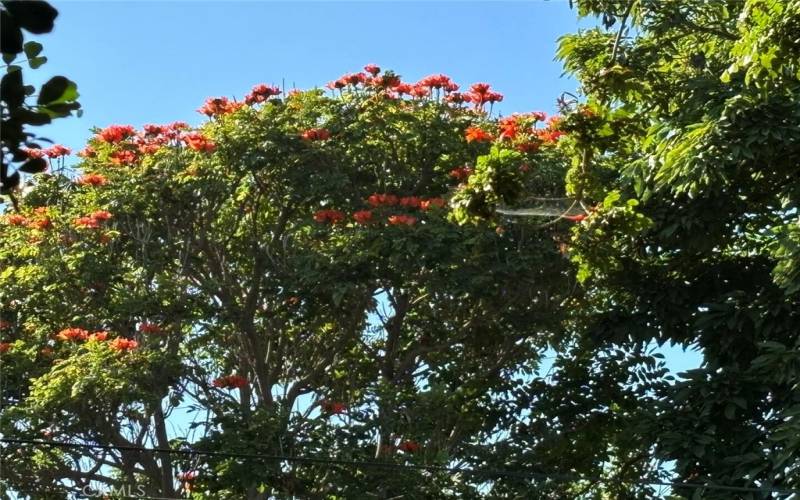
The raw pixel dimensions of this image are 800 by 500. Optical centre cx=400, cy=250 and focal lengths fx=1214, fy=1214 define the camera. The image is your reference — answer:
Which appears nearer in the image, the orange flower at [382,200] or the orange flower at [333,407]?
the orange flower at [382,200]

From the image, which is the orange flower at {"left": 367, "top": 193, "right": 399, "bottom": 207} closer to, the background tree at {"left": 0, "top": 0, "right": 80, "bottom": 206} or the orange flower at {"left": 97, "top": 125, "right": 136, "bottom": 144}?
the orange flower at {"left": 97, "top": 125, "right": 136, "bottom": 144}

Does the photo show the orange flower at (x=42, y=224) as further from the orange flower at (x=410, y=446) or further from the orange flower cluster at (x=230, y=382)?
the orange flower at (x=410, y=446)

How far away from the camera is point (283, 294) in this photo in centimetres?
973

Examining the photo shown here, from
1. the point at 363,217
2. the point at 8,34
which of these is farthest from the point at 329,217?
the point at 8,34

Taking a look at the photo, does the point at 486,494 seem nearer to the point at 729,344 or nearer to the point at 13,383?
the point at 729,344

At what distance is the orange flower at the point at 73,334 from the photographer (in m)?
9.17

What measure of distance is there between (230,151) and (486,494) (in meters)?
3.38

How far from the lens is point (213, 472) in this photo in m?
9.01

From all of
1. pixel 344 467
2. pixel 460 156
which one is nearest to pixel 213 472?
pixel 344 467

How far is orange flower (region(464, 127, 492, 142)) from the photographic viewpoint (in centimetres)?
951

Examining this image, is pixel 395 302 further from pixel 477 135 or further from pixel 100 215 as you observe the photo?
pixel 100 215

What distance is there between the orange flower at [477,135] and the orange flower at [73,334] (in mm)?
3342

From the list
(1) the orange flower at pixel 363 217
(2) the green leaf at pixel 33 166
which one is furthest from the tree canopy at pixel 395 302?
(2) the green leaf at pixel 33 166

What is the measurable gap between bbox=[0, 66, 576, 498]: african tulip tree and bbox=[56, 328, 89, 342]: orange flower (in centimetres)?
2
